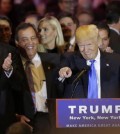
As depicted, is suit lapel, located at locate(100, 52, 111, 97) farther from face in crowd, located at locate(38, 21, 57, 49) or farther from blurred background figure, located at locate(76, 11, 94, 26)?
blurred background figure, located at locate(76, 11, 94, 26)

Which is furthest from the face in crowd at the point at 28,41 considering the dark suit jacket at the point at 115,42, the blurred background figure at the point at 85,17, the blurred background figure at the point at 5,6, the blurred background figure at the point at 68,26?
the blurred background figure at the point at 5,6

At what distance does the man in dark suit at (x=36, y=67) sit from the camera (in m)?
4.16

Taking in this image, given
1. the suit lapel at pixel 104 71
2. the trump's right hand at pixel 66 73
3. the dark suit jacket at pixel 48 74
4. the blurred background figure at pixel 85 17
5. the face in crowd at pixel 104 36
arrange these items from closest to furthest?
the trump's right hand at pixel 66 73
the suit lapel at pixel 104 71
the dark suit jacket at pixel 48 74
the face in crowd at pixel 104 36
the blurred background figure at pixel 85 17

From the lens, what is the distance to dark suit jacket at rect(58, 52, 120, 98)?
3562 millimetres

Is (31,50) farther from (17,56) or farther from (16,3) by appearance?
(16,3)

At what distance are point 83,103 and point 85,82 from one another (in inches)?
27.6

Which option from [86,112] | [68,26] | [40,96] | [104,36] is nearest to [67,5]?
[68,26]

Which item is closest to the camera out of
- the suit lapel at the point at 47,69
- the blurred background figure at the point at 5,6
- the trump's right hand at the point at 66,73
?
the trump's right hand at the point at 66,73

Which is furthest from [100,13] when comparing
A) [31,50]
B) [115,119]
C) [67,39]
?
[115,119]

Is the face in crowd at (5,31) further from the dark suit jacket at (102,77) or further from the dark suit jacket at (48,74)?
the dark suit jacket at (102,77)

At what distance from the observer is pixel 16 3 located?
7883 mm

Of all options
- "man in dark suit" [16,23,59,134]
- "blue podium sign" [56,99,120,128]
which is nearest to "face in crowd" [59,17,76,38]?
"man in dark suit" [16,23,59,134]

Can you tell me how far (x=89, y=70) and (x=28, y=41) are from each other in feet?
2.83

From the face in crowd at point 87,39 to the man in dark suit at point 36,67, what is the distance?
53cm
